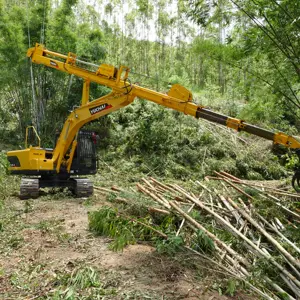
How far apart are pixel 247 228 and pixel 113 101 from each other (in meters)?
3.99

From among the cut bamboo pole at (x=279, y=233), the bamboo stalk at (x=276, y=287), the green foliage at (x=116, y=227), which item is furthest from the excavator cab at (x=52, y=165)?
the bamboo stalk at (x=276, y=287)

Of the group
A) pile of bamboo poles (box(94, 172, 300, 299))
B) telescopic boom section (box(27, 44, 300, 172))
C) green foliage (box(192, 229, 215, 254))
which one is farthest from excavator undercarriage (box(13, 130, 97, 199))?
green foliage (box(192, 229, 215, 254))

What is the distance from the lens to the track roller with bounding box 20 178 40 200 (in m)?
7.35

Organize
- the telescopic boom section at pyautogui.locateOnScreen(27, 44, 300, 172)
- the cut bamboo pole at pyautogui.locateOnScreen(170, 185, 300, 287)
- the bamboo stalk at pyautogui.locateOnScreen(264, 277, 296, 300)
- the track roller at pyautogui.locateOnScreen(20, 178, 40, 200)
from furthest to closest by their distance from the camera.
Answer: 1. the track roller at pyautogui.locateOnScreen(20, 178, 40, 200)
2. the telescopic boom section at pyautogui.locateOnScreen(27, 44, 300, 172)
3. the cut bamboo pole at pyautogui.locateOnScreen(170, 185, 300, 287)
4. the bamboo stalk at pyautogui.locateOnScreen(264, 277, 296, 300)

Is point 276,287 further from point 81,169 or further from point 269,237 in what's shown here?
point 81,169

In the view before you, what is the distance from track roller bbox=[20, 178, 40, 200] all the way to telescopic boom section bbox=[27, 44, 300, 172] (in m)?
0.64

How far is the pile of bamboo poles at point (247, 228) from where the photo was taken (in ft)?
11.8

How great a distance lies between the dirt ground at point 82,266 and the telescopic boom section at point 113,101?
259cm

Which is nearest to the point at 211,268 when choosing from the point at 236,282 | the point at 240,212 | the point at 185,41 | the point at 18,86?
the point at 236,282

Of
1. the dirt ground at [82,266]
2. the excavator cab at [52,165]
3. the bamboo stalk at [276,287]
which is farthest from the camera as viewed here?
the excavator cab at [52,165]

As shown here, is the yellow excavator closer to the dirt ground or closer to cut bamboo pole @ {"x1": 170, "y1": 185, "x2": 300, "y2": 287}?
the dirt ground

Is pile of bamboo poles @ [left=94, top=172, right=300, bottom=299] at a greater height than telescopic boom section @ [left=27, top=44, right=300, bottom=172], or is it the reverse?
telescopic boom section @ [left=27, top=44, right=300, bottom=172]

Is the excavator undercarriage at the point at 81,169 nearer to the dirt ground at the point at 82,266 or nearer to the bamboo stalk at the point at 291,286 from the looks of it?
the dirt ground at the point at 82,266

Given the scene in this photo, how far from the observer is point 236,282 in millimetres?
3334
